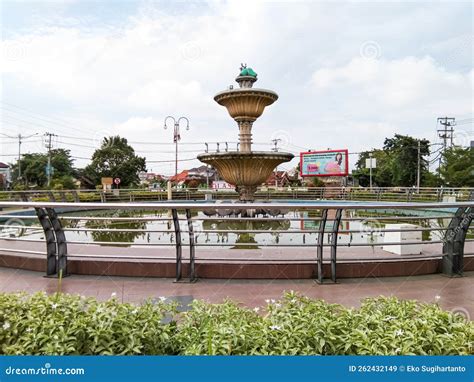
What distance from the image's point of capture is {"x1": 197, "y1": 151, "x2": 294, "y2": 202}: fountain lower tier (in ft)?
44.3

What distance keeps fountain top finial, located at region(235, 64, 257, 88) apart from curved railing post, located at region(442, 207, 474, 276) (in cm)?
1352

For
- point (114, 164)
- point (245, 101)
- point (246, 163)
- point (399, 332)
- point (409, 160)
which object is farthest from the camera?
point (114, 164)

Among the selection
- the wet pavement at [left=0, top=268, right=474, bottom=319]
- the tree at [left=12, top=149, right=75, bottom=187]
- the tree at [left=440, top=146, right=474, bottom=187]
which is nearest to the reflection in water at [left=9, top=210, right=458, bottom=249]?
the wet pavement at [left=0, top=268, right=474, bottom=319]

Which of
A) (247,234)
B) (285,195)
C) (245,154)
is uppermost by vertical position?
(245,154)

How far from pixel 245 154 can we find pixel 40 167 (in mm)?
50721

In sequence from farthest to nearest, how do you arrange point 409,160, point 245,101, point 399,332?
1. point 409,160
2. point 245,101
3. point 399,332

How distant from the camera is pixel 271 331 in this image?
5.59 ft

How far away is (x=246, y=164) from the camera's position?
1391 centimetres

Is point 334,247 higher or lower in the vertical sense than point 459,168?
lower

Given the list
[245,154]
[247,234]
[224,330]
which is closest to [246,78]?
[245,154]

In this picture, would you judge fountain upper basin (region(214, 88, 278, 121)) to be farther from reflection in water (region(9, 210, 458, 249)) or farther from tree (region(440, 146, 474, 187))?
tree (region(440, 146, 474, 187))

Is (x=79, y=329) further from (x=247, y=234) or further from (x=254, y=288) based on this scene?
A: (x=247, y=234)

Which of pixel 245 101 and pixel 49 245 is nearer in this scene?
pixel 49 245

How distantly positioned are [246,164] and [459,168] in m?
28.7
